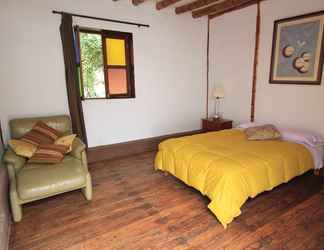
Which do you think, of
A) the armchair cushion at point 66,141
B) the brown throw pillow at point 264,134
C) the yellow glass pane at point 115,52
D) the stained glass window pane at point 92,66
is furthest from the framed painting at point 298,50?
the armchair cushion at point 66,141

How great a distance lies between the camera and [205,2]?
3.54 metres

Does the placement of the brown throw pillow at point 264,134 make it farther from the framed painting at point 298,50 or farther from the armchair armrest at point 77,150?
the armchair armrest at point 77,150

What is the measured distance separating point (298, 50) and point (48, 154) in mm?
3705

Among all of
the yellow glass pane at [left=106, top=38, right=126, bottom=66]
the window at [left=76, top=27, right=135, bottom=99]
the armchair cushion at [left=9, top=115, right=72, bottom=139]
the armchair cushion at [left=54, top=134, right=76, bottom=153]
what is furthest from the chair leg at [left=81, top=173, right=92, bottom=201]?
the yellow glass pane at [left=106, top=38, right=126, bottom=66]

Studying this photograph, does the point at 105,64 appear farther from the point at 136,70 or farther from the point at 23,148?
the point at 23,148

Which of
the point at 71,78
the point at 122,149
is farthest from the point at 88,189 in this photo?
the point at 71,78

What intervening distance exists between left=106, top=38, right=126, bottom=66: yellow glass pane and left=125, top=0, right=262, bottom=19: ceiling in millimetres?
702

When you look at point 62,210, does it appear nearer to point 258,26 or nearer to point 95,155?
point 95,155

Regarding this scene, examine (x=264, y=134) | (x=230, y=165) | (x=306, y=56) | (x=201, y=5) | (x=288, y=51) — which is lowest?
(x=230, y=165)

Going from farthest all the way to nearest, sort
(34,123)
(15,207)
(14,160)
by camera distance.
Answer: (34,123)
(14,160)
(15,207)

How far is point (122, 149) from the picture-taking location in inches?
151

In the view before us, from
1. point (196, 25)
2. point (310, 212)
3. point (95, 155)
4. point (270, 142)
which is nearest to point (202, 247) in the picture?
point (310, 212)

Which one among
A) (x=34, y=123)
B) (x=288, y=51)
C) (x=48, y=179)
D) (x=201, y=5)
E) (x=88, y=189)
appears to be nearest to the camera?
(x=48, y=179)

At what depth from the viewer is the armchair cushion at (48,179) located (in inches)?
80.7
